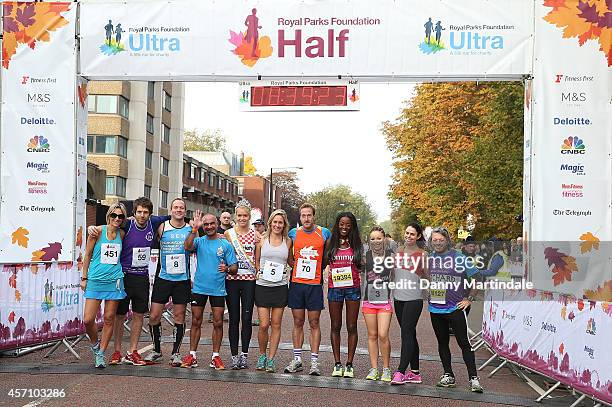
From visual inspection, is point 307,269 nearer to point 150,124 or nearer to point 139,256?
point 139,256

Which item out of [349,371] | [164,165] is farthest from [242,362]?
[164,165]

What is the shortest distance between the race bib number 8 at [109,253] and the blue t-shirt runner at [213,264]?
971 millimetres

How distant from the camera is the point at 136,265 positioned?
9.98 m

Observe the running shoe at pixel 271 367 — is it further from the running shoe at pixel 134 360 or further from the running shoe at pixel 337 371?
the running shoe at pixel 134 360

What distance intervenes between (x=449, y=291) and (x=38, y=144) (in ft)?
23.4

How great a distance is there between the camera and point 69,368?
9.75 meters

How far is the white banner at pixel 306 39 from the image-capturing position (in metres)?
12.2

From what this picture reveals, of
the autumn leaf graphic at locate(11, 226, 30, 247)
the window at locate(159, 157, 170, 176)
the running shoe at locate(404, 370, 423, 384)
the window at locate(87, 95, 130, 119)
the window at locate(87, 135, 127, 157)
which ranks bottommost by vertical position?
the running shoe at locate(404, 370, 423, 384)

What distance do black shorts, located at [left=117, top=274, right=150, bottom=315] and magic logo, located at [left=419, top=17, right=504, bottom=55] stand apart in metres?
5.67

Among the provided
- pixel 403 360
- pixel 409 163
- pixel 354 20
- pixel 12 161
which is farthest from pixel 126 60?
pixel 409 163

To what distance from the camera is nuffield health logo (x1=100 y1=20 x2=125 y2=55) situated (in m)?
12.6

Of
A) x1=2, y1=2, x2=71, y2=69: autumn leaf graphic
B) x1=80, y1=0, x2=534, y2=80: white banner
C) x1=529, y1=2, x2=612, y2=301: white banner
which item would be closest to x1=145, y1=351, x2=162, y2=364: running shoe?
x1=80, y1=0, x2=534, y2=80: white banner

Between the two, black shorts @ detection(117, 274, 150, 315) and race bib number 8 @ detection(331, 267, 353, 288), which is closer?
race bib number 8 @ detection(331, 267, 353, 288)

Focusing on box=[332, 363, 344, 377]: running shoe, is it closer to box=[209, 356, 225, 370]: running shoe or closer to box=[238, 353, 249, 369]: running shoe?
box=[238, 353, 249, 369]: running shoe
